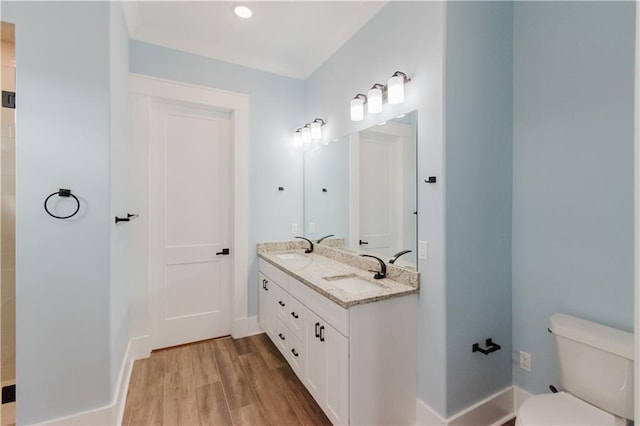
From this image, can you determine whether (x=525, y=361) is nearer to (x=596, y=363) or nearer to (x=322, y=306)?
(x=596, y=363)

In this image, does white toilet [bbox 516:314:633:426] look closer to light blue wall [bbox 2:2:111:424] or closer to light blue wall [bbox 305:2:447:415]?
light blue wall [bbox 305:2:447:415]

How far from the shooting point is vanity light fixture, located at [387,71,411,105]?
177 centimetres

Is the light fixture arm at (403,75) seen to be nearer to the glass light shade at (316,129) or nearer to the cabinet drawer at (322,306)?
the glass light shade at (316,129)

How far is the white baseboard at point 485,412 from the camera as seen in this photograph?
5.28 ft

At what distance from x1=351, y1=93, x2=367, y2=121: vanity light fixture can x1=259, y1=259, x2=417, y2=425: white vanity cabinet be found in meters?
1.32

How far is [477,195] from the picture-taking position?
5.60 feet

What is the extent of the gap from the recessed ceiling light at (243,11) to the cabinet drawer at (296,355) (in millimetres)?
2502

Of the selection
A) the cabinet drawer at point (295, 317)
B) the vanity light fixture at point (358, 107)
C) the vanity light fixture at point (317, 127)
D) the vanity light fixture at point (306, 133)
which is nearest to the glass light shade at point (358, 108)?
the vanity light fixture at point (358, 107)

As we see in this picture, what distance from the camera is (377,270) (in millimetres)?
2051

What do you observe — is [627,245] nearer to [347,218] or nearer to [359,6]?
[347,218]

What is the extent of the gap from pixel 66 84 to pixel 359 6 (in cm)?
199

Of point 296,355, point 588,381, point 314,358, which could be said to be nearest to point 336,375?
point 314,358

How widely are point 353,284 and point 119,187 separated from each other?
1797 millimetres

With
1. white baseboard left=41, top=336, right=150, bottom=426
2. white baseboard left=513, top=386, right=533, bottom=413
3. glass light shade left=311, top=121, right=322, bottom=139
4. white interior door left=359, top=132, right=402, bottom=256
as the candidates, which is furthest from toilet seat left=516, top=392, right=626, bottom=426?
glass light shade left=311, top=121, right=322, bottom=139
